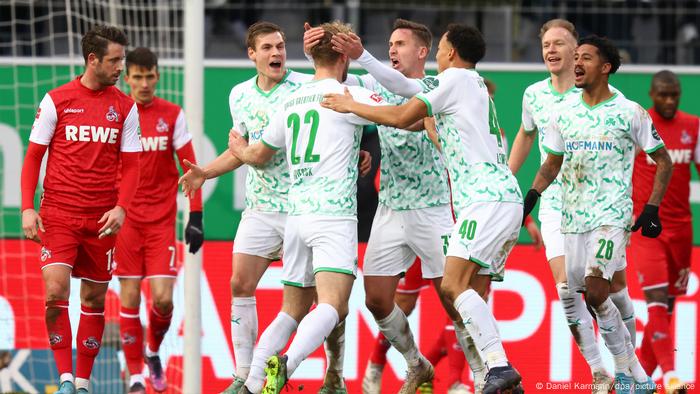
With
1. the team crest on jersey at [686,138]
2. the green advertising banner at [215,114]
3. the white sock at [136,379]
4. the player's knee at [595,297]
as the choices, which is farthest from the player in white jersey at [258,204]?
the team crest on jersey at [686,138]

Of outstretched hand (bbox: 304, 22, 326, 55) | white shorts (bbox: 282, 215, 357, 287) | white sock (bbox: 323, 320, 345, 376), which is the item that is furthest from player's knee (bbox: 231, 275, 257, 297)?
outstretched hand (bbox: 304, 22, 326, 55)

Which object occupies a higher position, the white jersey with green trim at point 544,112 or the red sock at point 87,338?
the white jersey with green trim at point 544,112

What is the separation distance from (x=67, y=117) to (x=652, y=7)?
24.1ft

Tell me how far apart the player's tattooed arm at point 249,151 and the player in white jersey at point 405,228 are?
0.89 metres

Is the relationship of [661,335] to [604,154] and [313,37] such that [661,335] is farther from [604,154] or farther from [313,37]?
[313,37]

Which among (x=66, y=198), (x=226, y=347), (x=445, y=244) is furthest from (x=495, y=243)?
(x=226, y=347)

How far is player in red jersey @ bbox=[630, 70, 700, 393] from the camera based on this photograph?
10.2 m

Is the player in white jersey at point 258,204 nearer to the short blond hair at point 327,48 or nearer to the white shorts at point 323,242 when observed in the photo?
the white shorts at point 323,242

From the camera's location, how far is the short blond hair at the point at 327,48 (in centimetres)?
728

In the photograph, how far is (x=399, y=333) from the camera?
26.7 feet

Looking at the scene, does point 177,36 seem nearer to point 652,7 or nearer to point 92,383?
point 92,383

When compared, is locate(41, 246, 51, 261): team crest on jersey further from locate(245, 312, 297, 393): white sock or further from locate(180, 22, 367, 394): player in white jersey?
locate(245, 312, 297, 393): white sock

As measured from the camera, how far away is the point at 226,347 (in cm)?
1151

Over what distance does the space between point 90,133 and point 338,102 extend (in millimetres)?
2051
